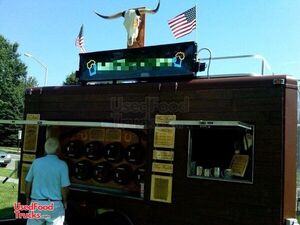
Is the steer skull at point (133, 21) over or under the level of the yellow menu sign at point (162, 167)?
over

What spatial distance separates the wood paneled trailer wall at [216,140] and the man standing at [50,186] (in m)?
1.01

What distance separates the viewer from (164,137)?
6.12 metres

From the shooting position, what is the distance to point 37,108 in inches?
307

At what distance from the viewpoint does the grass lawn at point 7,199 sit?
9211 millimetres

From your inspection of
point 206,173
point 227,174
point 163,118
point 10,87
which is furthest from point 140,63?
point 10,87

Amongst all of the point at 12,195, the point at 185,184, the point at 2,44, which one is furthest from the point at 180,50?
the point at 2,44

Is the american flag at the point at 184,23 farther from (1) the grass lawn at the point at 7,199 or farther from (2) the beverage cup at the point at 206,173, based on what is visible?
(1) the grass lawn at the point at 7,199

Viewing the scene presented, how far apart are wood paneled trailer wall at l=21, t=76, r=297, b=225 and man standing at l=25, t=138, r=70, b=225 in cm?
101

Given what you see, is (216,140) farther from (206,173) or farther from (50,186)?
(50,186)

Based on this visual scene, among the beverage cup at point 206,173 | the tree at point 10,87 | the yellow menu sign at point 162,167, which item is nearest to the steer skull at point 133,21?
the yellow menu sign at point 162,167

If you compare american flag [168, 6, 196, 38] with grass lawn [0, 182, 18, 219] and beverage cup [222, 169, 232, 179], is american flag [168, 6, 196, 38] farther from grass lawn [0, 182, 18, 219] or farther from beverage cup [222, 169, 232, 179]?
grass lawn [0, 182, 18, 219]

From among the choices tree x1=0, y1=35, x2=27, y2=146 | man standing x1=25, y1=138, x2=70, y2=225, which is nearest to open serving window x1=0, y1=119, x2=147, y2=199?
man standing x1=25, y1=138, x2=70, y2=225

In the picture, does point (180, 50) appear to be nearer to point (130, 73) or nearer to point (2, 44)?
point (130, 73)

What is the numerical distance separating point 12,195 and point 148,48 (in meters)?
6.87
